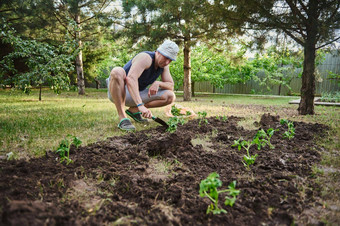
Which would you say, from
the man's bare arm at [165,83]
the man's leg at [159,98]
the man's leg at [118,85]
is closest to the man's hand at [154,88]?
the man's bare arm at [165,83]

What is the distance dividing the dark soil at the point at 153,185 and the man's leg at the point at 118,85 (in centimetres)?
113

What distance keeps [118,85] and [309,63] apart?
454 centimetres

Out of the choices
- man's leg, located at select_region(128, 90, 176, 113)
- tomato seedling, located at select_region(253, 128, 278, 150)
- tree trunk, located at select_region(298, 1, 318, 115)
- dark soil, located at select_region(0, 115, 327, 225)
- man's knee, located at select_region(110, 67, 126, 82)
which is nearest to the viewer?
dark soil, located at select_region(0, 115, 327, 225)

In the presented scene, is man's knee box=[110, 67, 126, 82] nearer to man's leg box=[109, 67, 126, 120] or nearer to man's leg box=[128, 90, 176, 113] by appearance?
man's leg box=[109, 67, 126, 120]

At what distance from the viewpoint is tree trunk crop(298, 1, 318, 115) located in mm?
5099

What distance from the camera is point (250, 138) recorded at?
→ 309 centimetres

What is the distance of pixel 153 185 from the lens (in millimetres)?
1658

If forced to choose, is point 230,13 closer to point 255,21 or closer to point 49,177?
point 255,21

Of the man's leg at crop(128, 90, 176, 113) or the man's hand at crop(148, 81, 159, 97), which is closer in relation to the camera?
the man's hand at crop(148, 81, 159, 97)

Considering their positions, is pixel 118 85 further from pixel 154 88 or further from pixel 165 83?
pixel 165 83

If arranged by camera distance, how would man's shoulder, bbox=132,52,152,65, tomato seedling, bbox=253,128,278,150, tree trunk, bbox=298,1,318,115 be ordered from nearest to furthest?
tomato seedling, bbox=253,128,278,150 < man's shoulder, bbox=132,52,152,65 < tree trunk, bbox=298,1,318,115

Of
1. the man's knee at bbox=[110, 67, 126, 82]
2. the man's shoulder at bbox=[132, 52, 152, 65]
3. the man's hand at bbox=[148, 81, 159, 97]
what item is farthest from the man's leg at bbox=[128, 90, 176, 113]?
the man's shoulder at bbox=[132, 52, 152, 65]

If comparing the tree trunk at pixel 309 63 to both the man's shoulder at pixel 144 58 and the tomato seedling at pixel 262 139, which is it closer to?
the tomato seedling at pixel 262 139

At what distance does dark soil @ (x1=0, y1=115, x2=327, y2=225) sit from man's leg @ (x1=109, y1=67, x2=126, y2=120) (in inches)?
44.4
